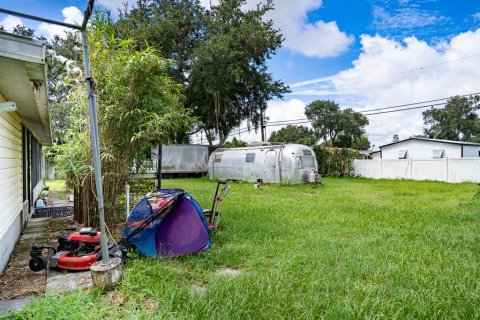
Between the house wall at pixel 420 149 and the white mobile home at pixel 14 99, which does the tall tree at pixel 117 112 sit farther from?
the house wall at pixel 420 149

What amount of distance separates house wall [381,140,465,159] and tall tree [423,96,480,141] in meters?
17.5

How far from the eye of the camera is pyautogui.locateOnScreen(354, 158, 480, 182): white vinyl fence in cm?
1409

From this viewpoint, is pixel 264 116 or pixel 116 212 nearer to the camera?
pixel 116 212

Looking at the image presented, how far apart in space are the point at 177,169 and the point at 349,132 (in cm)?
2563

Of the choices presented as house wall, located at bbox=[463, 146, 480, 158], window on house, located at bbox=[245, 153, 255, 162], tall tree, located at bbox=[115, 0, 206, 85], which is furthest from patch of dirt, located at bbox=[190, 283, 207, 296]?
house wall, located at bbox=[463, 146, 480, 158]

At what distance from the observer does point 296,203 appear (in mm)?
8531

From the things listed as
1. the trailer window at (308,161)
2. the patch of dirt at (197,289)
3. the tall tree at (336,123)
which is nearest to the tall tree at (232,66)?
the trailer window at (308,161)

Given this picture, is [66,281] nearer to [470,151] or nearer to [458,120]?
[470,151]

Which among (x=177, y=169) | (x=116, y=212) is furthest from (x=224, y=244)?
(x=177, y=169)

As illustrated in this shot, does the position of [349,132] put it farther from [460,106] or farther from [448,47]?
[448,47]

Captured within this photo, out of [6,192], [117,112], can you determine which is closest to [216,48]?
[117,112]

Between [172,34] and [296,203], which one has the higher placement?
[172,34]

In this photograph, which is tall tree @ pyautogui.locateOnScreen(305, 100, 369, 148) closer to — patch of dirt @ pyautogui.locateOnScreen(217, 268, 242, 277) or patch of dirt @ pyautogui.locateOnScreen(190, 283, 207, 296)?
patch of dirt @ pyautogui.locateOnScreen(217, 268, 242, 277)

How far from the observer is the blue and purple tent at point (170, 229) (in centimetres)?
395
